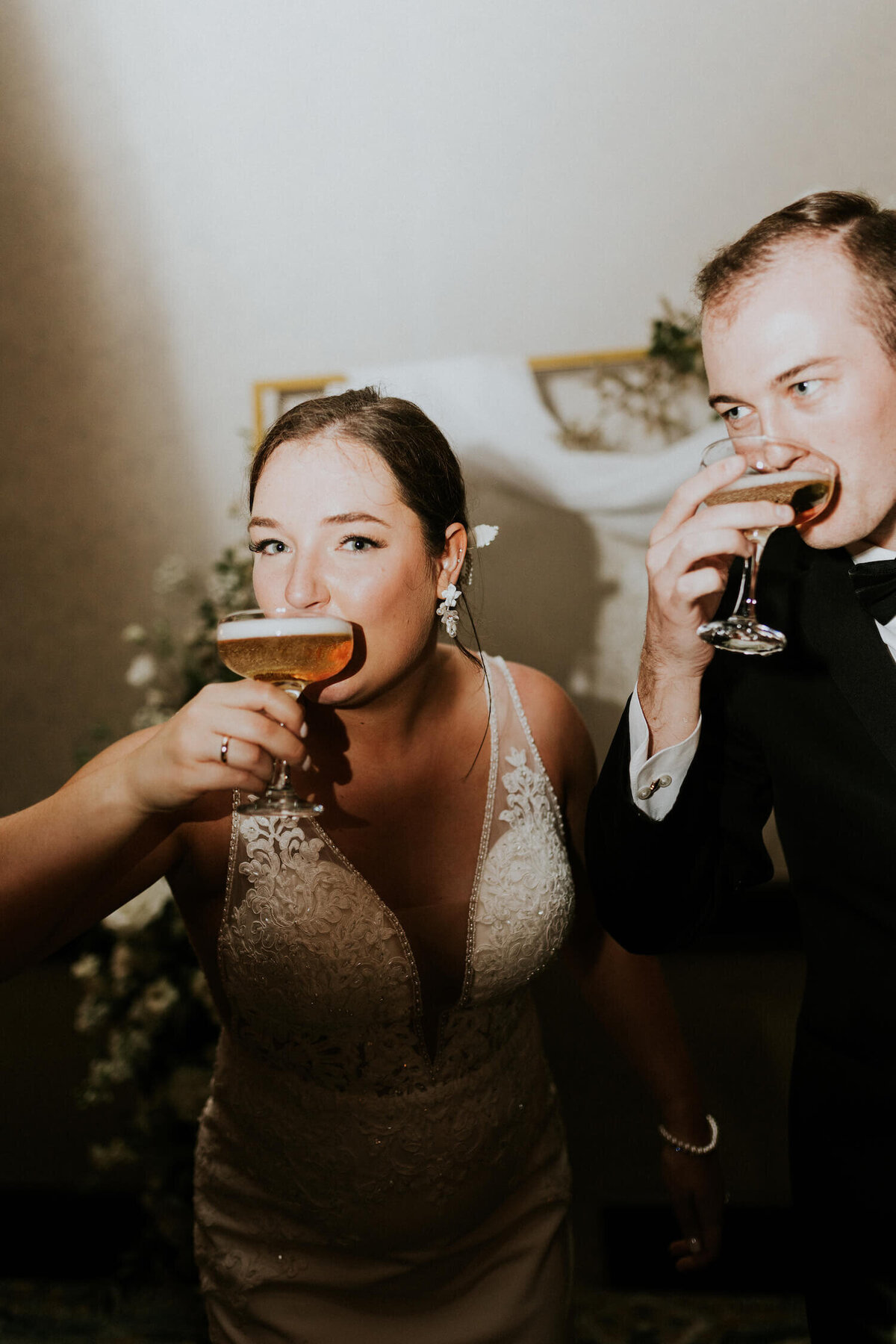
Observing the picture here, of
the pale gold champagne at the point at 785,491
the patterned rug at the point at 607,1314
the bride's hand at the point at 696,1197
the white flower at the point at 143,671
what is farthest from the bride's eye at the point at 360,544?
the patterned rug at the point at 607,1314

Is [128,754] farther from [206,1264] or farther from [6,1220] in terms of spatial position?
[6,1220]

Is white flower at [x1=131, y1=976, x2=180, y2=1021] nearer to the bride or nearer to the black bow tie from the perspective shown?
the bride

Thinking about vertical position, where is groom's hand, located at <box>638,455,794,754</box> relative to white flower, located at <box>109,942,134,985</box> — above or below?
above

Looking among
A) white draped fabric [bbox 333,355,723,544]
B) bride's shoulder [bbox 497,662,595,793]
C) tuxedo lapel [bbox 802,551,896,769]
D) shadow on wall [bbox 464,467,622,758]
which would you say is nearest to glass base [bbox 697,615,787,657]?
tuxedo lapel [bbox 802,551,896,769]

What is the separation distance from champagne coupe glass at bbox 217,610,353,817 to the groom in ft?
1.45

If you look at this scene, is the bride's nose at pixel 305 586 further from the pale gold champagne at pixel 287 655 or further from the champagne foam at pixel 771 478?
the champagne foam at pixel 771 478

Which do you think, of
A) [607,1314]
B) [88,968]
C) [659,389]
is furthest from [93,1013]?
[659,389]

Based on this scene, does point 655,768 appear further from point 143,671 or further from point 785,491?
point 143,671

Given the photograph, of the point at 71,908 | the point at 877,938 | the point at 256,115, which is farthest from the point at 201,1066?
the point at 256,115

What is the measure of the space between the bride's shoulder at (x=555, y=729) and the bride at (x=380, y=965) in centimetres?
8

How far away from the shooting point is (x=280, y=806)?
123cm

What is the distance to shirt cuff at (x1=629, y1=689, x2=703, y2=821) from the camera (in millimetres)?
1388

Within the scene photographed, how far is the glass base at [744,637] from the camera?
3.86 feet

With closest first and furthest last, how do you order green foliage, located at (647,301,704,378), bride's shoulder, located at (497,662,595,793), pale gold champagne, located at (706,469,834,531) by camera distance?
pale gold champagne, located at (706,469,834,531) → bride's shoulder, located at (497,662,595,793) → green foliage, located at (647,301,704,378)
